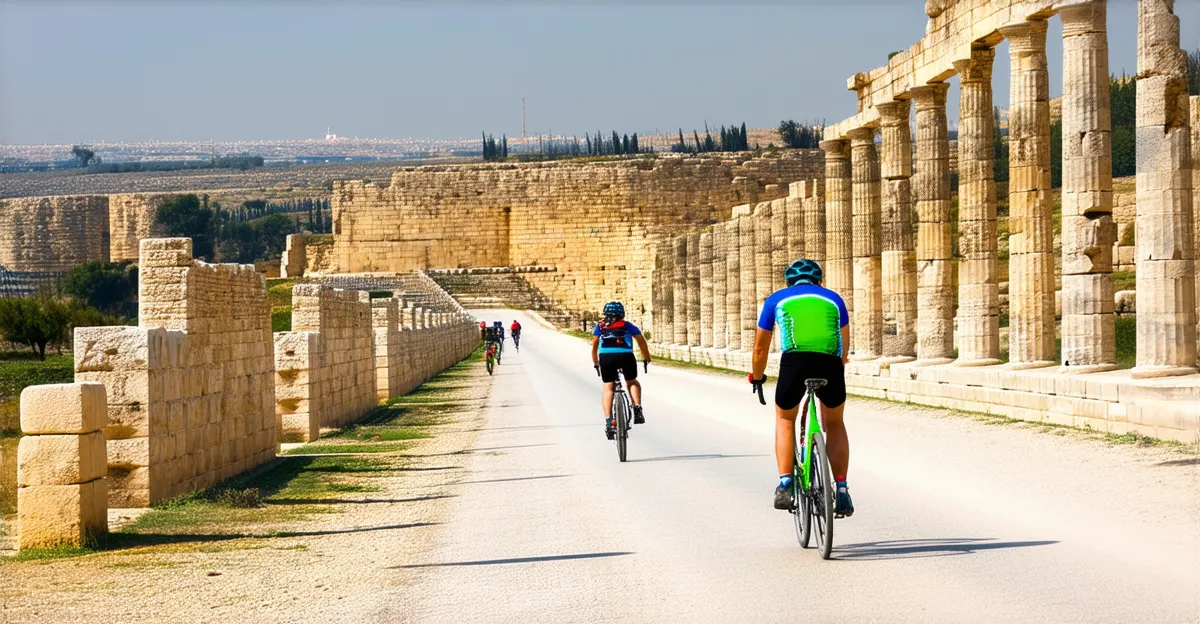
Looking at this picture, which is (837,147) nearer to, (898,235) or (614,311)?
(898,235)

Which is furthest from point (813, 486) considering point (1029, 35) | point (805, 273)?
point (1029, 35)

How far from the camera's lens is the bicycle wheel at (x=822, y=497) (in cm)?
764

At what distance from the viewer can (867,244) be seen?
25734 millimetres

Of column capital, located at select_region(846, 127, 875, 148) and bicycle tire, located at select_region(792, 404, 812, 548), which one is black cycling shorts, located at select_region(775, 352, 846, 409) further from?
column capital, located at select_region(846, 127, 875, 148)

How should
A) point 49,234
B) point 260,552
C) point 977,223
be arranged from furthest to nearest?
point 49,234 → point 977,223 → point 260,552

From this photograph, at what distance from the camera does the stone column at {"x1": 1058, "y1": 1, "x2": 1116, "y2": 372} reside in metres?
16.7

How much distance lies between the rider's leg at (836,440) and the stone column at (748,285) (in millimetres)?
27753

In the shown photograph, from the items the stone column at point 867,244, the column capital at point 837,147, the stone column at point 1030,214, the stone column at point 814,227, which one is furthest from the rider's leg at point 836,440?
the stone column at point 814,227

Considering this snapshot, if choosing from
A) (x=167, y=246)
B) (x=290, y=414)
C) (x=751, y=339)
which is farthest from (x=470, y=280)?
(x=167, y=246)

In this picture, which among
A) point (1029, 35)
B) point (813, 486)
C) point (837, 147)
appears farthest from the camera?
point (837, 147)

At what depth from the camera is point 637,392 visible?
14.4 meters

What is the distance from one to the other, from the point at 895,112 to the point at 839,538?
16563 mm

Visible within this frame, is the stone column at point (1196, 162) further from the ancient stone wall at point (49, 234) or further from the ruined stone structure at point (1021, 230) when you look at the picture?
the ancient stone wall at point (49, 234)

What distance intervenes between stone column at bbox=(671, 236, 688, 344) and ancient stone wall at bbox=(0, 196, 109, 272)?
82947mm
